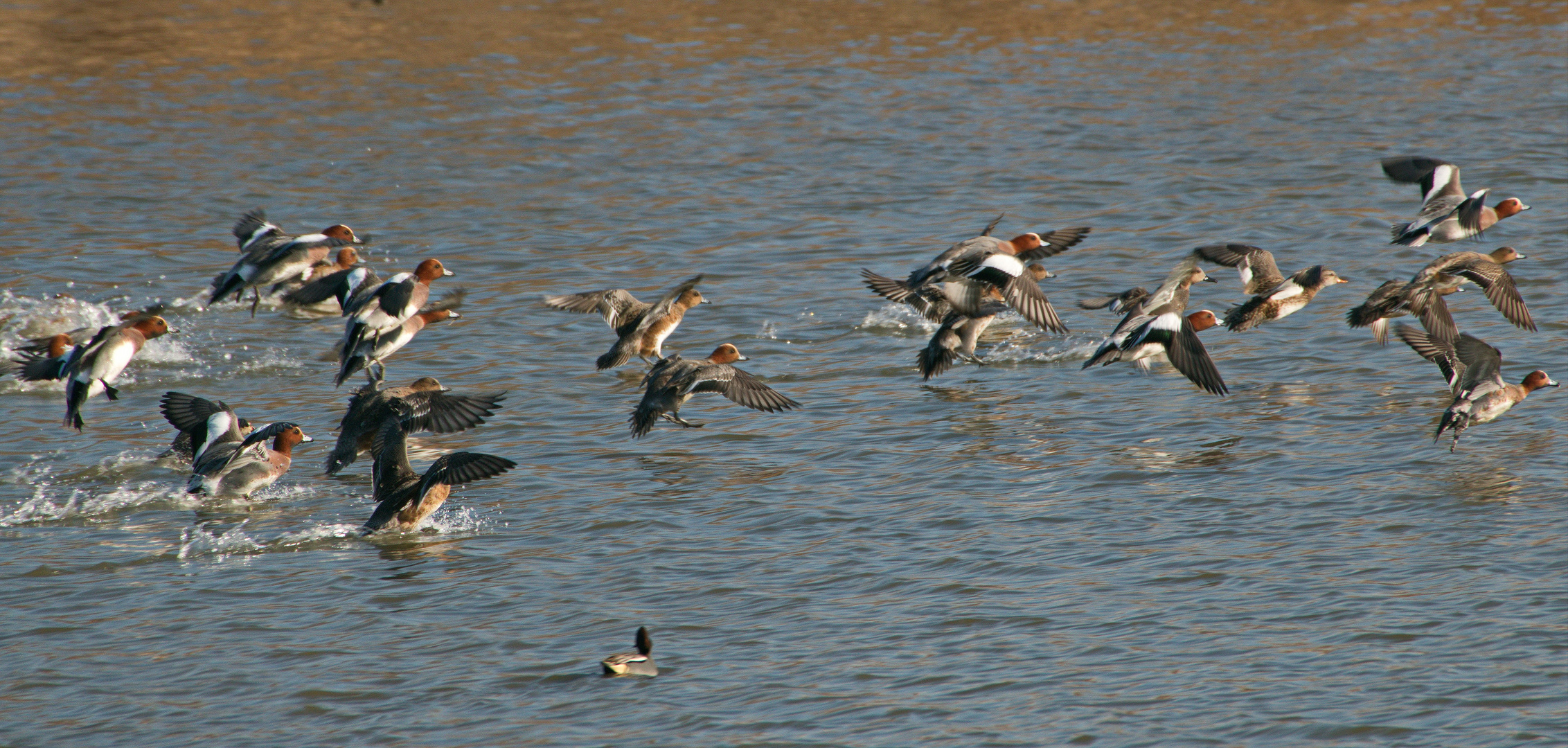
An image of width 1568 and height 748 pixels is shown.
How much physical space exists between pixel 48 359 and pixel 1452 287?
10129 millimetres

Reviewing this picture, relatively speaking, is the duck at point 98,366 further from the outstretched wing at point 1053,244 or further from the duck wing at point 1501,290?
the duck wing at point 1501,290

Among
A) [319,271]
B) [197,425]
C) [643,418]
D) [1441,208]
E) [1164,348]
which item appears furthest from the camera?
[319,271]

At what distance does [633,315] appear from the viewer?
12328mm

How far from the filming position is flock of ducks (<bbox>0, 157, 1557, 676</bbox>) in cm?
962

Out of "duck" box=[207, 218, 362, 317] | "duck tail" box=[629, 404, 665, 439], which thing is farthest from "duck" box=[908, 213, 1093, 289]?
"duck" box=[207, 218, 362, 317]

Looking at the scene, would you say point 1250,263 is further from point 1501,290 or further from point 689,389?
point 689,389

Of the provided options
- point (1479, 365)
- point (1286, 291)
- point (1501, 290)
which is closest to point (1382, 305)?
point (1501, 290)

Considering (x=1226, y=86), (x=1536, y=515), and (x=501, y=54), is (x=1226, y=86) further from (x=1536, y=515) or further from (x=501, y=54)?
(x=1536, y=515)

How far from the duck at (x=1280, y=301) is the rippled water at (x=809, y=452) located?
23 cm

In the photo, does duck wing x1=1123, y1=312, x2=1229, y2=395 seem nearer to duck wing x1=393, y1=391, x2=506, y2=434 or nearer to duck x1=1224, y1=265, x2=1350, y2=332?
duck x1=1224, y1=265, x2=1350, y2=332

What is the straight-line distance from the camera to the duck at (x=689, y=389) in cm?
1064

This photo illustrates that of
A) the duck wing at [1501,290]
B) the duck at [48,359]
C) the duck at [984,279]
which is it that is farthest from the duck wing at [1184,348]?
the duck at [48,359]

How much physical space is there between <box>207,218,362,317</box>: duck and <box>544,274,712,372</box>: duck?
206cm

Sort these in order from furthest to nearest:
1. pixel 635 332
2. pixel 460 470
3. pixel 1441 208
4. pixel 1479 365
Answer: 1. pixel 1441 208
2. pixel 635 332
3. pixel 1479 365
4. pixel 460 470
